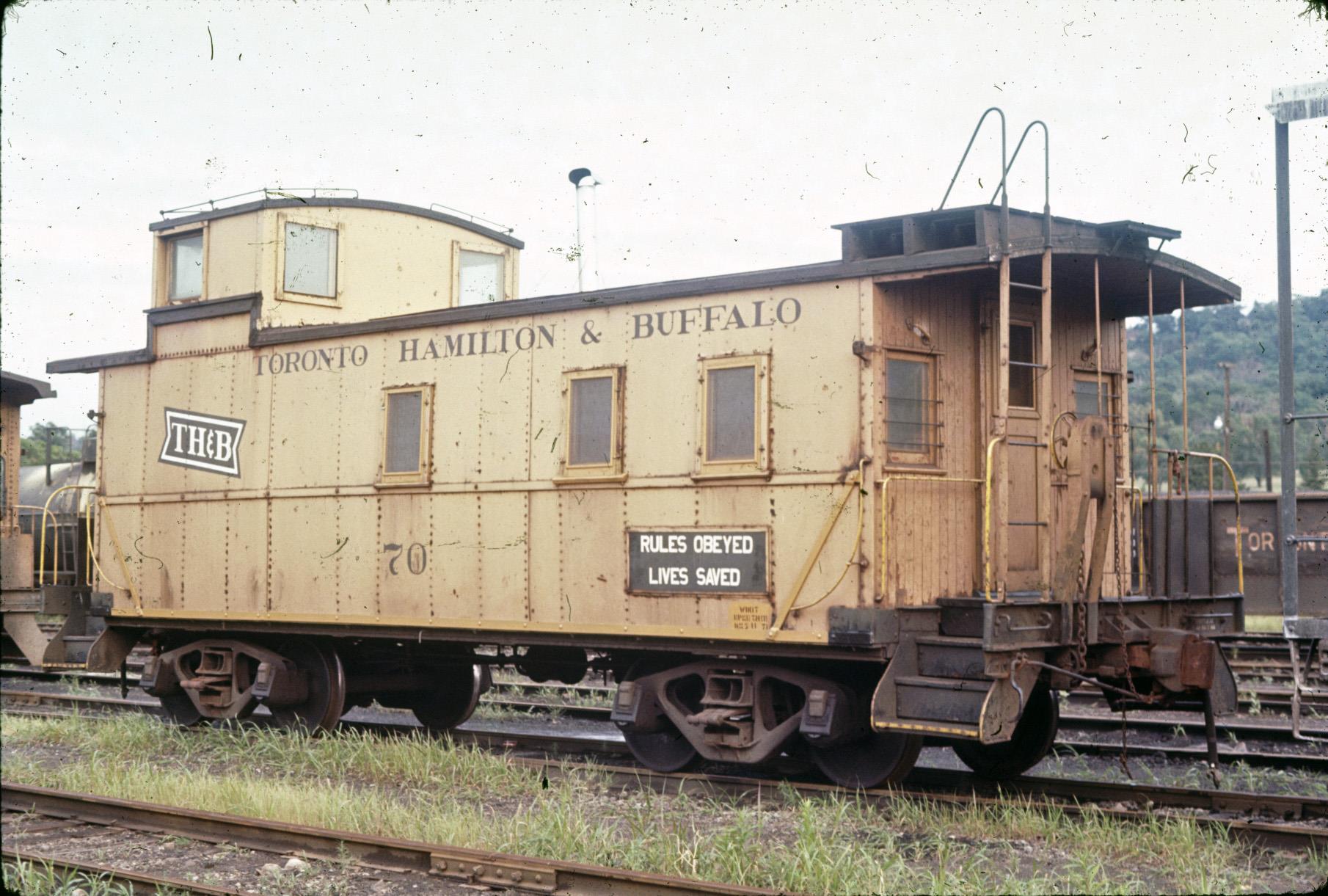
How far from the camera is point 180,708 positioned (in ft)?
42.4

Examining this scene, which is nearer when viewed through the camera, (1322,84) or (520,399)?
(1322,84)

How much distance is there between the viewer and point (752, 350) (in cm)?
943

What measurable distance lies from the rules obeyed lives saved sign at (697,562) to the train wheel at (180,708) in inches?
214

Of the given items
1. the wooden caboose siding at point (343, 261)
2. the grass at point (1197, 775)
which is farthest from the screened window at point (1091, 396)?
the wooden caboose siding at point (343, 261)

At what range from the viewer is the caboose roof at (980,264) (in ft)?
28.3

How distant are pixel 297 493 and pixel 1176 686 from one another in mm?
Answer: 7468

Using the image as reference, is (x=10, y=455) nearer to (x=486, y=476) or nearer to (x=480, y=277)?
(x=480, y=277)

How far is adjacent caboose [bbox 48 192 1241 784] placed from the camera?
8852mm

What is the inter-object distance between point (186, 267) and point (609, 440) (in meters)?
5.63

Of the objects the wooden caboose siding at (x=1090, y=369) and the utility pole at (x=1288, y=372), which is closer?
the utility pole at (x=1288, y=372)

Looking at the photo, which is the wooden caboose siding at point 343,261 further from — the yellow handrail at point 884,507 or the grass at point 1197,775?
the grass at point 1197,775

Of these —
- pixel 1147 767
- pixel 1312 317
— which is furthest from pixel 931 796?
pixel 1312 317

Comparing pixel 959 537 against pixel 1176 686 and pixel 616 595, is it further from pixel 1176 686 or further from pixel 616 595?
pixel 616 595

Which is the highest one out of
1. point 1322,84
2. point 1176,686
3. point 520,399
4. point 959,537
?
point 1322,84
